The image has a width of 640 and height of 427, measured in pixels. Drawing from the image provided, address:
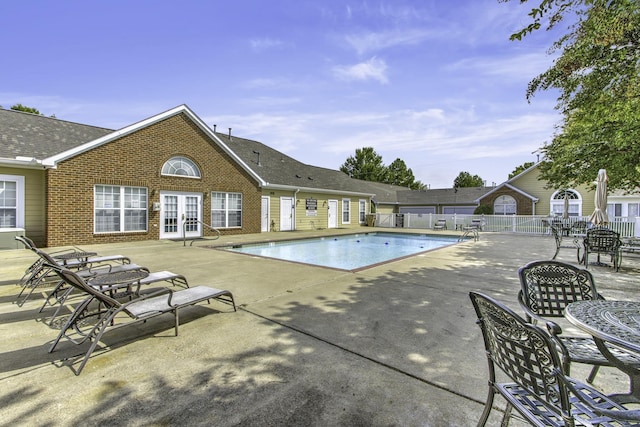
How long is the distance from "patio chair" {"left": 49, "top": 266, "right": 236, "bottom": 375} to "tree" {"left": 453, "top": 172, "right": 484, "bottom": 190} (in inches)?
2535

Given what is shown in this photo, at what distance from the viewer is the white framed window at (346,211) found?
2428 centimetres

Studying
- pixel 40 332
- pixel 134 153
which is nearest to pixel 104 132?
pixel 134 153

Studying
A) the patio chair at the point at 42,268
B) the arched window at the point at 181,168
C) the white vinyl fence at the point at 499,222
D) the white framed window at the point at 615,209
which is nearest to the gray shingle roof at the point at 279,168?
the arched window at the point at 181,168

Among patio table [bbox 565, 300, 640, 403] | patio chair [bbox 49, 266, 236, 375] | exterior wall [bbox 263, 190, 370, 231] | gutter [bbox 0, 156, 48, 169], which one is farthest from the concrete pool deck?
exterior wall [bbox 263, 190, 370, 231]

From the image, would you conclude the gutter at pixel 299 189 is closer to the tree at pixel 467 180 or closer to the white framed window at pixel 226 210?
the white framed window at pixel 226 210

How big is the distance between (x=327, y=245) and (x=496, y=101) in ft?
30.7

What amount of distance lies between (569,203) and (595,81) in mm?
20743

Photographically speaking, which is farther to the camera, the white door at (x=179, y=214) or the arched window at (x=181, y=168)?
the arched window at (x=181, y=168)

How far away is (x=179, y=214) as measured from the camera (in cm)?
1434

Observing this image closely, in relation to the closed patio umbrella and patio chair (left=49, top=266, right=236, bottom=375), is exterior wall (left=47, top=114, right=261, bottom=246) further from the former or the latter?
the closed patio umbrella

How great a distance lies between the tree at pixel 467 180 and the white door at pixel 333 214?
4651 cm

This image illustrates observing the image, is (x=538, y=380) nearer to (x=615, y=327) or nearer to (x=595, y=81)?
(x=615, y=327)

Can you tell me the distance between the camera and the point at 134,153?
12.9 metres

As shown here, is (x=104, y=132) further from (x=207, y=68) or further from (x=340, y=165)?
(x=340, y=165)
